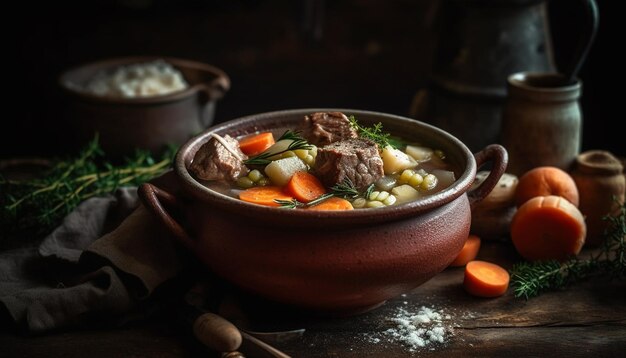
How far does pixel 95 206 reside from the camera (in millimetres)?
2529

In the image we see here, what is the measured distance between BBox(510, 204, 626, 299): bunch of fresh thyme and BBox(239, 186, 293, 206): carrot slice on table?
0.86m

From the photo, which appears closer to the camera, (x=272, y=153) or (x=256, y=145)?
(x=272, y=153)

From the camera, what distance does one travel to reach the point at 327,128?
233 cm

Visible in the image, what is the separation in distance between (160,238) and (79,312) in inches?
14.5

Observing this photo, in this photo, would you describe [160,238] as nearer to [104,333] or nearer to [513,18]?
[104,333]

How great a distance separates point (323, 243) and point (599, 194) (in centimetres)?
134

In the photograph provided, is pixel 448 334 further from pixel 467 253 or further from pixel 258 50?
pixel 258 50

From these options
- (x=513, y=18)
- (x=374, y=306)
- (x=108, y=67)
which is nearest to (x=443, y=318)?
(x=374, y=306)

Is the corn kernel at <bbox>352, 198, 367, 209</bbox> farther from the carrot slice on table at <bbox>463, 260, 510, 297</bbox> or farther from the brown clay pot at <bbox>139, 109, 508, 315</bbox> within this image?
the carrot slice on table at <bbox>463, 260, 510, 297</bbox>

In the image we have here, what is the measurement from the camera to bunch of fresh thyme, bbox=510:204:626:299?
7.57 ft

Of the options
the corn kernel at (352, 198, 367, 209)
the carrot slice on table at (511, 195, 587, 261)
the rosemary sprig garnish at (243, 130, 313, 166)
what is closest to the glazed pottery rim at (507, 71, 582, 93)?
the carrot slice on table at (511, 195, 587, 261)

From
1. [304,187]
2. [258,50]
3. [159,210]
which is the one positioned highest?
[304,187]

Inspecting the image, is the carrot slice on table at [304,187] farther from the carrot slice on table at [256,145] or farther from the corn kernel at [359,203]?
the carrot slice on table at [256,145]

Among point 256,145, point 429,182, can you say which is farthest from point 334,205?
point 256,145
